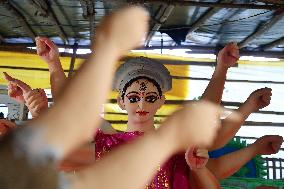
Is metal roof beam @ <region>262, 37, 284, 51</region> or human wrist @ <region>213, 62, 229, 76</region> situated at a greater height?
metal roof beam @ <region>262, 37, 284, 51</region>

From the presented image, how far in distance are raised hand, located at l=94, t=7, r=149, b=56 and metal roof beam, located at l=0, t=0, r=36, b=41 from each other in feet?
10.9

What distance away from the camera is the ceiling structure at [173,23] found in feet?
11.7

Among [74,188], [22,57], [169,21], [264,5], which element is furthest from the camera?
[22,57]

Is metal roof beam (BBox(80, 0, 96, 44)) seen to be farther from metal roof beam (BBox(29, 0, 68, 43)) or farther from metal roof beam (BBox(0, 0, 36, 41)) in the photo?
metal roof beam (BBox(0, 0, 36, 41))

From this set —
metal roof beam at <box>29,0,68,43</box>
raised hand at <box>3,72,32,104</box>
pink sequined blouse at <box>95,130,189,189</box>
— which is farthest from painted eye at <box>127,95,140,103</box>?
metal roof beam at <box>29,0,68,43</box>

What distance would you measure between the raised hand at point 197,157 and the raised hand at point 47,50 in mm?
567

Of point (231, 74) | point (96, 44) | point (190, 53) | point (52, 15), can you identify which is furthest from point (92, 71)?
point (231, 74)

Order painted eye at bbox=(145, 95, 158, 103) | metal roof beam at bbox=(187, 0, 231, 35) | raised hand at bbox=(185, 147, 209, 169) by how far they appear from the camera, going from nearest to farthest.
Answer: raised hand at bbox=(185, 147, 209, 169) → painted eye at bbox=(145, 95, 158, 103) → metal roof beam at bbox=(187, 0, 231, 35)

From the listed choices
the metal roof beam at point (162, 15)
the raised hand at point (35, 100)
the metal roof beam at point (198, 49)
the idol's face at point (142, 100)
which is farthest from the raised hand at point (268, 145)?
the metal roof beam at point (198, 49)

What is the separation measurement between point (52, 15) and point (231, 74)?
7.62 ft

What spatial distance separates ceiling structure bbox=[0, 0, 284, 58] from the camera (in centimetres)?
356

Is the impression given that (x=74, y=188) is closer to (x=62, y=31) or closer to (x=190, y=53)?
(x=62, y=31)

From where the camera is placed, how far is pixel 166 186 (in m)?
1.45

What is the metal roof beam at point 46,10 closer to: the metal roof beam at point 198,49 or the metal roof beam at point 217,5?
the metal roof beam at point 198,49
